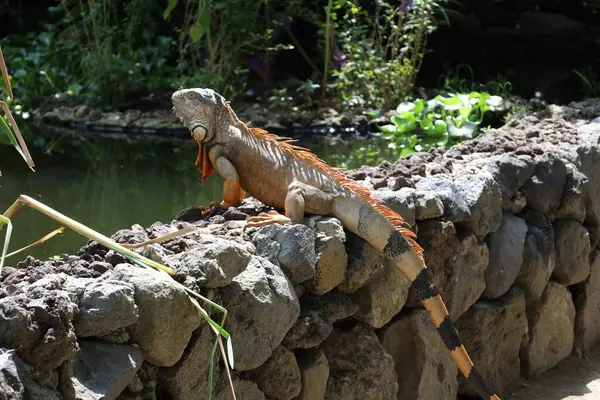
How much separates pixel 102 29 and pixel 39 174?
202 inches

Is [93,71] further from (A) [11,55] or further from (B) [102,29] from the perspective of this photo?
(A) [11,55]

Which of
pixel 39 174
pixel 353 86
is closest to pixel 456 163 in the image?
pixel 39 174

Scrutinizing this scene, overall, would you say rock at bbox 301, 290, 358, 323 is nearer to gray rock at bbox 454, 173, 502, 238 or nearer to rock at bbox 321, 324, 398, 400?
rock at bbox 321, 324, 398, 400

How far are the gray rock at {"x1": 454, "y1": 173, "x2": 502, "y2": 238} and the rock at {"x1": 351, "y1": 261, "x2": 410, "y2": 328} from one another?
59cm

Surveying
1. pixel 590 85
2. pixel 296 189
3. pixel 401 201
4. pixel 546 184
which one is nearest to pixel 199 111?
pixel 296 189

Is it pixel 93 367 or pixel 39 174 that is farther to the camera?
pixel 39 174

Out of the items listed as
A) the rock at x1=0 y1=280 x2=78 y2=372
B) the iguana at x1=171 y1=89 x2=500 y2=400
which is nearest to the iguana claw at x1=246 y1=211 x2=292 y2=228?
the iguana at x1=171 y1=89 x2=500 y2=400

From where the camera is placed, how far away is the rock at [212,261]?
3.02 metres

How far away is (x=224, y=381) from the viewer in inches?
123

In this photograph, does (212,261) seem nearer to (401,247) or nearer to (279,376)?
(279,376)

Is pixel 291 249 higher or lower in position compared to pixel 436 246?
higher

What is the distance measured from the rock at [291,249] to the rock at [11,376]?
1.25 metres

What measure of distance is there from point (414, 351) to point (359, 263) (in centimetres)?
63

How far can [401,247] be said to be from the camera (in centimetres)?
378
